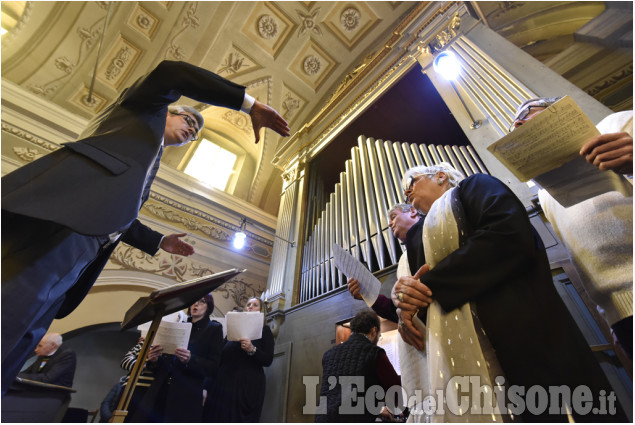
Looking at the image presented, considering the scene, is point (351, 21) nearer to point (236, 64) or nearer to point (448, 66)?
point (236, 64)

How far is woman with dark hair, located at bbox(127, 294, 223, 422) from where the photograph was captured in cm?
170

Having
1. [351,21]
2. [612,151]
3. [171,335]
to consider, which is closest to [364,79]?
[351,21]

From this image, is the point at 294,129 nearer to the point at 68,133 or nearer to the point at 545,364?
the point at 68,133

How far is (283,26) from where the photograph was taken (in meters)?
5.01

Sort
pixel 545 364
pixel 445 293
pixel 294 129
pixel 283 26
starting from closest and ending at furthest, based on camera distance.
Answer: pixel 545 364, pixel 445 293, pixel 283 26, pixel 294 129

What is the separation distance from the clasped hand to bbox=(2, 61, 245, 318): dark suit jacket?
864 mm

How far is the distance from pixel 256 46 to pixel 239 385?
5.16m

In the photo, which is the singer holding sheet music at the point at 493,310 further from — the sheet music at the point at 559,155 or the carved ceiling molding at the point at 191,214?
the carved ceiling molding at the point at 191,214

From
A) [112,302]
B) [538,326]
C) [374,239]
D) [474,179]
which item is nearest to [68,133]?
[112,302]

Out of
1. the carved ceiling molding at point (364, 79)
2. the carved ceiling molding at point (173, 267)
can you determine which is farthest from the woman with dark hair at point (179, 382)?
the carved ceiling molding at point (364, 79)

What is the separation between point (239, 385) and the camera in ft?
6.72

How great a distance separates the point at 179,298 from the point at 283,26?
5200 mm

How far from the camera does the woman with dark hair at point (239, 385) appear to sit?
1.96 m

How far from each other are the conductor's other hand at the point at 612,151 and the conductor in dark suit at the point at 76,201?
113 cm
